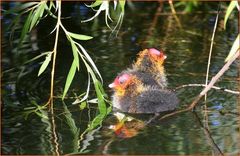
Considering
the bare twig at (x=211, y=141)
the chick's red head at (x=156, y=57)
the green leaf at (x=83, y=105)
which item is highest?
Result: the chick's red head at (x=156, y=57)

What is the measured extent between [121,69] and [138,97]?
81 centimetres

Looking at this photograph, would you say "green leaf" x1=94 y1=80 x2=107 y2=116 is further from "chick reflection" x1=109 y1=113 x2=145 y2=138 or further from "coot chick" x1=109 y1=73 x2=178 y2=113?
"coot chick" x1=109 y1=73 x2=178 y2=113

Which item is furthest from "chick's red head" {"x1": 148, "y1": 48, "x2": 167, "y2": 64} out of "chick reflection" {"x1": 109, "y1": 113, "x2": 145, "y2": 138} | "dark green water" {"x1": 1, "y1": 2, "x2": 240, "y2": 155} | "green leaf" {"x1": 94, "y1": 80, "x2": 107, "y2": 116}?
"green leaf" {"x1": 94, "y1": 80, "x2": 107, "y2": 116}

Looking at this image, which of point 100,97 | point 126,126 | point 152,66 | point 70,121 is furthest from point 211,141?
point 152,66

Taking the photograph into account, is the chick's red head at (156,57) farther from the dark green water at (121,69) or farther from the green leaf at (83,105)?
the green leaf at (83,105)

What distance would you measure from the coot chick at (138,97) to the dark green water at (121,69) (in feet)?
0.51

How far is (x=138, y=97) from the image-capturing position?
4848 millimetres

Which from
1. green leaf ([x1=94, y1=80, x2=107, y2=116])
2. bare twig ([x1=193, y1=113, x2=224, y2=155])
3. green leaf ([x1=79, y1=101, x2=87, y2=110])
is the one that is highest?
green leaf ([x1=94, y1=80, x2=107, y2=116])

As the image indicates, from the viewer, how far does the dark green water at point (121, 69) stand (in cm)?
419

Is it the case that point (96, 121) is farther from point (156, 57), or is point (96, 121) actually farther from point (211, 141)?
point (156, 57)

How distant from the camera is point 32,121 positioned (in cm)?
460

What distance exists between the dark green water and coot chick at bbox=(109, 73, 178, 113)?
0.51ft

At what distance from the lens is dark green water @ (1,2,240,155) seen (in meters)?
4.19

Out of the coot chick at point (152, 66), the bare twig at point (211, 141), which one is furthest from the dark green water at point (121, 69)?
the coot chick at point (152, 66)
